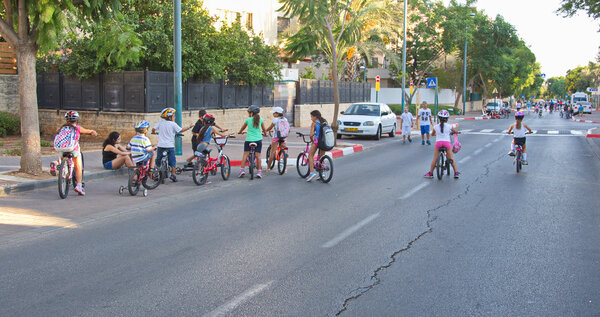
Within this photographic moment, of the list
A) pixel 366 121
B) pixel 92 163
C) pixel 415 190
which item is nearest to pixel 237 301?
pixel 415 190

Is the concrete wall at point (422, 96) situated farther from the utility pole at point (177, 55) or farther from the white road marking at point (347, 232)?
the white road marking at point (347, 232)

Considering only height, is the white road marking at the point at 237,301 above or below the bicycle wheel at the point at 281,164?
below

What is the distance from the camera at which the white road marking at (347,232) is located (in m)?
7.20

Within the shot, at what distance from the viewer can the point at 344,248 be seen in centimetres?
700

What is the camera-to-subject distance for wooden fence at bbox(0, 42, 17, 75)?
21625 millimetres

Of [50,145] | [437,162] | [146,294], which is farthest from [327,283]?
[50,145]

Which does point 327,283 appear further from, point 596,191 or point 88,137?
point 88,137

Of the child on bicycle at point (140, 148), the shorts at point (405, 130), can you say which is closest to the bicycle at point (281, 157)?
the child on bicycle at point (140, 148)

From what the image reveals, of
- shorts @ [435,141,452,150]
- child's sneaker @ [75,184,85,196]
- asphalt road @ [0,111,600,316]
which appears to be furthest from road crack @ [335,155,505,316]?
child's sneaker @ [75,184,85,196]

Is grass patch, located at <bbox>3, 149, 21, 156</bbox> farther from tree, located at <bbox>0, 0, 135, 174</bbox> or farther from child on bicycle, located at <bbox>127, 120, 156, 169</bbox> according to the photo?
child on bicycle, located at <bbox>127, 120, 156, 169</bbox>

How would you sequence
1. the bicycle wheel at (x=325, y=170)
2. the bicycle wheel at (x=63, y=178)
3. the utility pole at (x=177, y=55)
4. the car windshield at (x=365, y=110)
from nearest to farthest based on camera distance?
the bicycle wheel at (x=63, y=178) → the bicycle wheel at (x=325, y=170) → the utility pole at (x=177, y=55) → the car windshield at (x=365, y=110)

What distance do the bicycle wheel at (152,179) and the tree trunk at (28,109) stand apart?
7.80 ft

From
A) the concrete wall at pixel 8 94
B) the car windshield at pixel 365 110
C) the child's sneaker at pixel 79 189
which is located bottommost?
the child's sneaker at pixel 79 189

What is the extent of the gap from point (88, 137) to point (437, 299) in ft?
61.5
